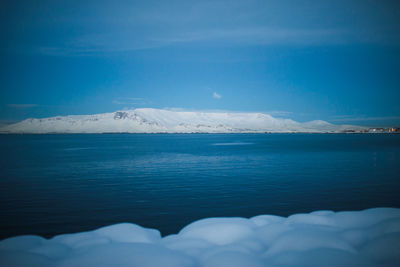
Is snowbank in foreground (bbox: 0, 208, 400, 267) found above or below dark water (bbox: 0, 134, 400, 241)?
above

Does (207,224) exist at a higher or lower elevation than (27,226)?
higher

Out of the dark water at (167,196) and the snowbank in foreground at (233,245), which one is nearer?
the snowbank in foreground at (233,245)

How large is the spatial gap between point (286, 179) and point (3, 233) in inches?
914

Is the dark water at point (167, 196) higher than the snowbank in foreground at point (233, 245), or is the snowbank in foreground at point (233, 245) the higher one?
the snowbank in foreground at point (233, 245)

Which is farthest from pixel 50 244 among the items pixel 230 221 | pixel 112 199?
pixel 112 199

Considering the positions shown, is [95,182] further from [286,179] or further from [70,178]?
[286,179]

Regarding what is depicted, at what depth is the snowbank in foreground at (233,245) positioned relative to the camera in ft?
27.3

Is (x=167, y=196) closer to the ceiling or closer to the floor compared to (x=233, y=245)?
closer to the floor

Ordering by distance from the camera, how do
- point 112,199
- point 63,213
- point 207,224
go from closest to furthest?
point 207,224
point 63,213
point 112,199

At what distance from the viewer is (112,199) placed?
20.1 metres

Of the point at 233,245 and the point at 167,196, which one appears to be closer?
the point at 233,245

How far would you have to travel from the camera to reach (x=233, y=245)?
9.53 metres

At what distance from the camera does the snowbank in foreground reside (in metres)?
8.33

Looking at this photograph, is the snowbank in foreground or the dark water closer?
the snowbank in foreground
